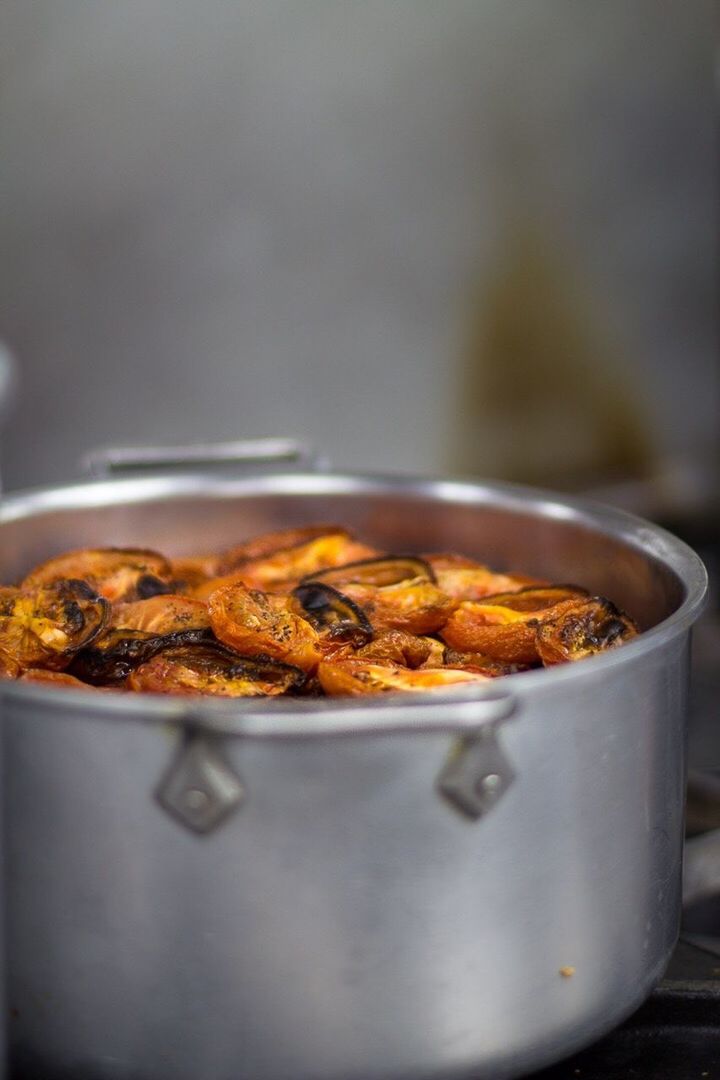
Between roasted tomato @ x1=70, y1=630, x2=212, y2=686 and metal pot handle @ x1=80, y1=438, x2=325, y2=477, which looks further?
metal pot handle @ x1=80, y1=438, x2=325, y2=477

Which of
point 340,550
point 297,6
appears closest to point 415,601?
point 340,550

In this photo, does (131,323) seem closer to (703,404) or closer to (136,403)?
(136,403)

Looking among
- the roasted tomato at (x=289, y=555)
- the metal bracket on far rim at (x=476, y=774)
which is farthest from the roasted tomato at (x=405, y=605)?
the metal bracket on far rim at (x=476, y=774)

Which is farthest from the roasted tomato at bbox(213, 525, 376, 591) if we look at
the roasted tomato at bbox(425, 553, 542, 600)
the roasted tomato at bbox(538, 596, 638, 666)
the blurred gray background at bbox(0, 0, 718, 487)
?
the blurred gray background at bbox(0, 0, 718, 487)

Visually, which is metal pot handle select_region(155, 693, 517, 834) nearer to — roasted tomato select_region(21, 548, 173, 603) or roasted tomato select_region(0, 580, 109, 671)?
roasted tomato select_region(0, 580, 109, 671)

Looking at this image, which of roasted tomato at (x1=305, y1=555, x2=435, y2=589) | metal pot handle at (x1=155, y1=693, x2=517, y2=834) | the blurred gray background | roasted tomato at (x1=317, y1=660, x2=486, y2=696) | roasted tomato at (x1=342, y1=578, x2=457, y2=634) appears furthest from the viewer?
the blurred gray background

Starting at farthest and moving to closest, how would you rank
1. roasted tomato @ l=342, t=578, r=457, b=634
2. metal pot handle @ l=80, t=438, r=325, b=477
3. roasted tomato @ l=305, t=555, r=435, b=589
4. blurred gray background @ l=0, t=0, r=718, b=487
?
blurred gray background @ l=0, t=0, r=718, b=487 < metal pot handle @ l=80, t=438, r=325, b=477 < roasted tomato @ l=305, t=555, r=435, b=589 < roasted tomato @ l=342, t=578, r=457, b=634
